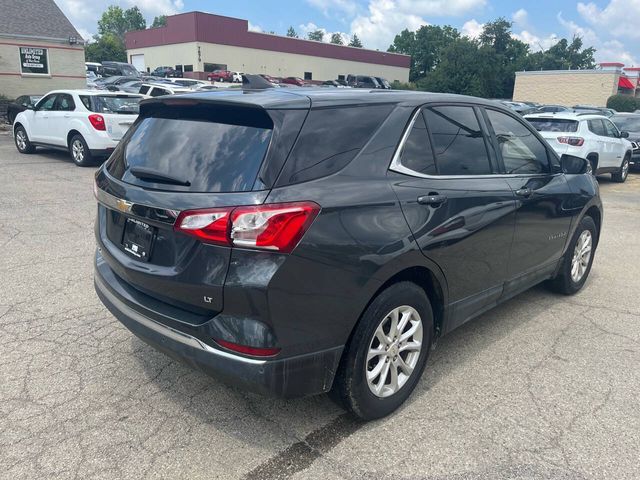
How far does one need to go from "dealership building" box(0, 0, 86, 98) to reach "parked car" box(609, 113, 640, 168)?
22.9 meters

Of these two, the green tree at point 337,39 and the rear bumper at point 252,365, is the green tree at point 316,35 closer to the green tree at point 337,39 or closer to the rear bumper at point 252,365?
the green tree at point 337,39

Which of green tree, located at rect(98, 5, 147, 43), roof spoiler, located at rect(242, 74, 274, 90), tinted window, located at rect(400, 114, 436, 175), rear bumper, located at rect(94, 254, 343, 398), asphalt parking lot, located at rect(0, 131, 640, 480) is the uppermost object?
green tree, located at rect(98, 5, 147, 43)

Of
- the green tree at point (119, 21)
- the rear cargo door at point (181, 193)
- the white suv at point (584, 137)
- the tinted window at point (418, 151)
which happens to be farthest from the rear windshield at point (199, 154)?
the green tree at point (119, 21)

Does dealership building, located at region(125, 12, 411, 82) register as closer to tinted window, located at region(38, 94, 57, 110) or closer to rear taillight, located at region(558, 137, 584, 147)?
tinted window, located at region(38, 94, 57, 110)

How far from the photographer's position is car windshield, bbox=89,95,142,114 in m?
11.7

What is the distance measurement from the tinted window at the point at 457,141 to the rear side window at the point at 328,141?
49cm

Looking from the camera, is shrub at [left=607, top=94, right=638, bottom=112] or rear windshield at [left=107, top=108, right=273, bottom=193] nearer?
rear windshield at [left=107, top=108, right=273, bottom=193]

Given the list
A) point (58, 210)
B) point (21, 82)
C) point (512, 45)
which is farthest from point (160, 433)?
point (512, 45)

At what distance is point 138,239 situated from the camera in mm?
2908

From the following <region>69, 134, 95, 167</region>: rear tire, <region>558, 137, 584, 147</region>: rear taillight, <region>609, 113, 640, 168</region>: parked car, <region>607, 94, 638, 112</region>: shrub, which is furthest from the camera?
<region>607, 94, 638, 112</region>: shrub

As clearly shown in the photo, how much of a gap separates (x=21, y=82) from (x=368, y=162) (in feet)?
85.4

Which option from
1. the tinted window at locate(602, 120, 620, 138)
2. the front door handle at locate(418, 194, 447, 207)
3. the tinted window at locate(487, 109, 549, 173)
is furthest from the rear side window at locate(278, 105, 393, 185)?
the tinted window at locate(602, 120, 620, 138)

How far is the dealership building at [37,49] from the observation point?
77.7 feet

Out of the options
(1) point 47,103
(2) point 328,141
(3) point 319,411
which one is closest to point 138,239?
(2) point 328,141
